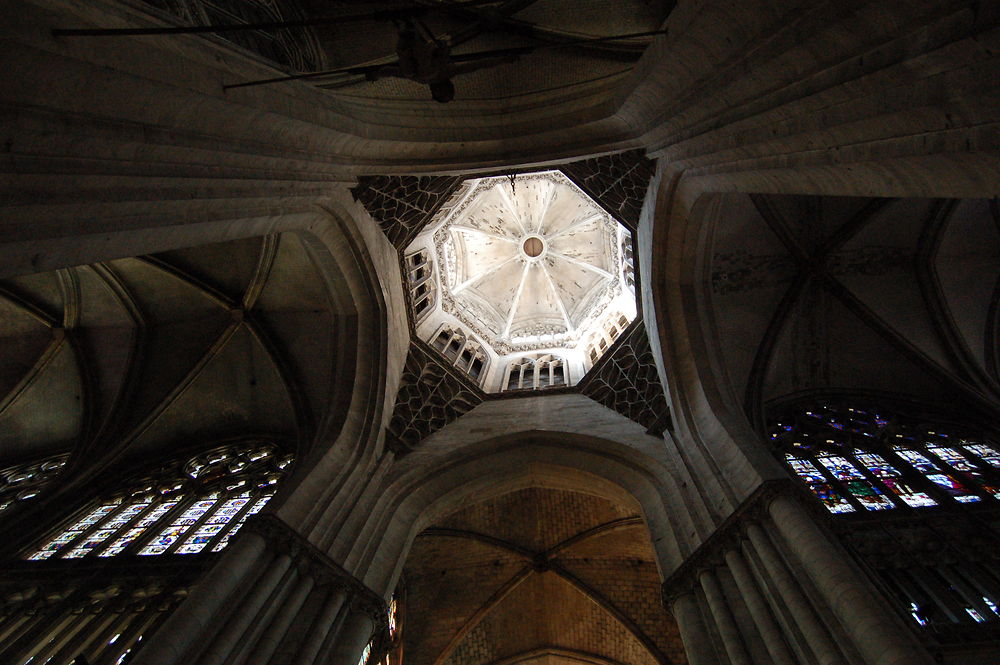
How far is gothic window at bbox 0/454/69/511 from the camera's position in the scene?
9.55 m

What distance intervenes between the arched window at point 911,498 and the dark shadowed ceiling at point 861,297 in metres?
0.95

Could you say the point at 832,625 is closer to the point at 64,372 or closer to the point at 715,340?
the point at 715,340

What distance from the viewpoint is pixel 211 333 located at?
1147 cm

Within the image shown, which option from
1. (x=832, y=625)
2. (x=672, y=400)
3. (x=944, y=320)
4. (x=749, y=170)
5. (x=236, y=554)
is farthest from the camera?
(x=944, y=320)

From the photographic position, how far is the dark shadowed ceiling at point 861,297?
409 inches

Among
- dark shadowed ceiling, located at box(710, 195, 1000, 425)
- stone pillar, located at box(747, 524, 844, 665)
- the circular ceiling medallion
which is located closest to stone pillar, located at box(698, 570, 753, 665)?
stone pillar, located at box(747, 524, 844, 665)

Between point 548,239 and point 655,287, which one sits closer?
point 655,287

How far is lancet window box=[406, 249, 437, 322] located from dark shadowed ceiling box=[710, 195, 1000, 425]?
6366 millimetres

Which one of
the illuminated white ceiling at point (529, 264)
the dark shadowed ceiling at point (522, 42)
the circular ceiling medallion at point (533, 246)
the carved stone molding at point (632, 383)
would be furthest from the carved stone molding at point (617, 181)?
the circular ceiling medallion at point (533, 246)

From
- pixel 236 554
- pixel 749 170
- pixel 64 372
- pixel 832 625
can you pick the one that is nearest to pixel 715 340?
pixel 749 170

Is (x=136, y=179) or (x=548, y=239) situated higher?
(x=548, y=239)

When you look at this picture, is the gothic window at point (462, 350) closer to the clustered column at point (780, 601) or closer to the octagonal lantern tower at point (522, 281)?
the octagonal lantern tower at point (522, 281)

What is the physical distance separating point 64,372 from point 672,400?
12.1 metres

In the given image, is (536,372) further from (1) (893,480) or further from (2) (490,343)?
(1) (893,480)
